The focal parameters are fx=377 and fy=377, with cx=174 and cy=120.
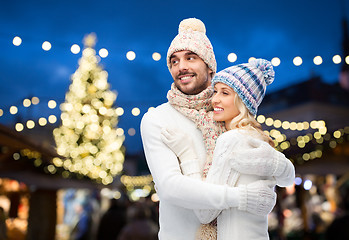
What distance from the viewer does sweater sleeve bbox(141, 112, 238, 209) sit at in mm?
1966

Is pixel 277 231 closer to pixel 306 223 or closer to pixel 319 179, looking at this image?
pixel 306 223

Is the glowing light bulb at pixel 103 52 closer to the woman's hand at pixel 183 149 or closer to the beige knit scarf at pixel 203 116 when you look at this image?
the beige knit scarf at pixel 203 116

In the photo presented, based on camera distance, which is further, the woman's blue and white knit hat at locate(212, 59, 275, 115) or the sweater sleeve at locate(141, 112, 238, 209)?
the woman's blue and white knit hat at locate(212, 59, 275, 115)

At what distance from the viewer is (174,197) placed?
2.03 meters

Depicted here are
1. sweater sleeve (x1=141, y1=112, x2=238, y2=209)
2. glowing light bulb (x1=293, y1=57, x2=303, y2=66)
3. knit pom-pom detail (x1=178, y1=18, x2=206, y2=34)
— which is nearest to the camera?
sweater sleeve (x1=141, y1=112, x2=238, y2=209)

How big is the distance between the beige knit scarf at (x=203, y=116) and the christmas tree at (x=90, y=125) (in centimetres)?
1478

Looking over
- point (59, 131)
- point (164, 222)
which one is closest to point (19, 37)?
point (164, 222)

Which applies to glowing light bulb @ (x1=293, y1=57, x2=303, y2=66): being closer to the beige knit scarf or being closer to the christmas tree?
the beige knit scarf

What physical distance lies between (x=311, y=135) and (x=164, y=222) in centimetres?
750

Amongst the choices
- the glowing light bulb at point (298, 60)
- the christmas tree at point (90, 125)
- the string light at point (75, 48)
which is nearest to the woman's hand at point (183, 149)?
the string light at point (75, 48)

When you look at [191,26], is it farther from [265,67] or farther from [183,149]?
[183,149]

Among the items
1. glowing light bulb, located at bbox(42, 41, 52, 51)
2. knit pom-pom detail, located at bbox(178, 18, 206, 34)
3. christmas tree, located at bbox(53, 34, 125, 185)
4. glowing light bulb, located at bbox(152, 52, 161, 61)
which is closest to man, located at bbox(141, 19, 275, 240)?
knit pom-pom detail, located at bbox(178, 18, 206, 34)

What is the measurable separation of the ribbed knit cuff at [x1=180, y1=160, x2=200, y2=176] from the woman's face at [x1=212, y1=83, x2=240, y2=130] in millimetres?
327

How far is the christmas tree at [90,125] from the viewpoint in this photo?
683 inches
